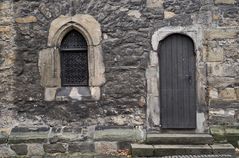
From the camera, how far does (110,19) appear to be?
7699mm

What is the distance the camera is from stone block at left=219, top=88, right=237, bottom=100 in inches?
299

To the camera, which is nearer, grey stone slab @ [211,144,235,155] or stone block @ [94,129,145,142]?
grey stone slab @ [211,144,235,155]

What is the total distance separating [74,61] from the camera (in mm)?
7918

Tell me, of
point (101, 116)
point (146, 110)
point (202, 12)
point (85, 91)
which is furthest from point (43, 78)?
point (202, 12)

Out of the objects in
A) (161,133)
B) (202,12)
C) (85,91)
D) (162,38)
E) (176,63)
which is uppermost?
(202,12)

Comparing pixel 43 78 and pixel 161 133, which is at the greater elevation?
pixel 43 78

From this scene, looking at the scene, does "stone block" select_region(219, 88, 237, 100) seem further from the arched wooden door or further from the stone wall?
the stone wall

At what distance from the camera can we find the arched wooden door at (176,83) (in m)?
7.76

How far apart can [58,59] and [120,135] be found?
194 cm

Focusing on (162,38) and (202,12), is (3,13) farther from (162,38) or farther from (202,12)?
(202,12)

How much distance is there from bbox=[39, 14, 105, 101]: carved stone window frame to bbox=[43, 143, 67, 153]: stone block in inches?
35.4

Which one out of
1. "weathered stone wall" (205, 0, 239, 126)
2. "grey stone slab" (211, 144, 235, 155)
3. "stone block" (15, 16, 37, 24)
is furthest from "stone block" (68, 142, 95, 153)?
"stone block" (15, 16, 37, 24)

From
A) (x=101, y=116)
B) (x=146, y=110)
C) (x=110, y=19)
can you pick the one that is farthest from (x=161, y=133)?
(x=110, y=19)

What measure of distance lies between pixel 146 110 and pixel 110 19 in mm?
1915
